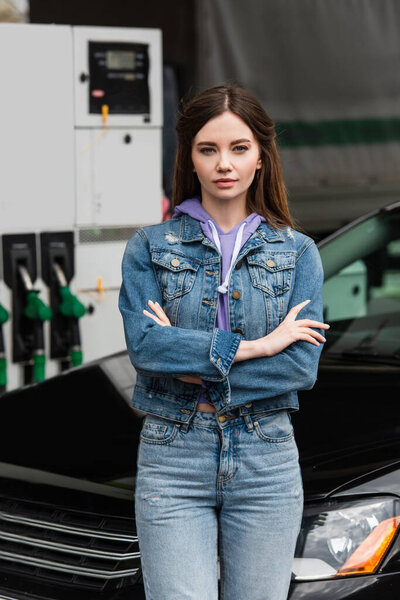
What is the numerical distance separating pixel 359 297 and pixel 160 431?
258 centimetres

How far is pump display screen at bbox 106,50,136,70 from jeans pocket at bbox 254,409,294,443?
12.0 ft

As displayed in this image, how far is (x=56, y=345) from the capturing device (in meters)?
5.57

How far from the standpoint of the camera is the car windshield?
3.80m

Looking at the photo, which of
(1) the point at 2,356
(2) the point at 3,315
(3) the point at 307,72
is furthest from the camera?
(3) the point at 307,72

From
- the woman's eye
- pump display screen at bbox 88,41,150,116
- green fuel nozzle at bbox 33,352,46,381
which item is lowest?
green fuel nozzle at bbox 33,352,46,381

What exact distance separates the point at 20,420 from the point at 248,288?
4.53 feet

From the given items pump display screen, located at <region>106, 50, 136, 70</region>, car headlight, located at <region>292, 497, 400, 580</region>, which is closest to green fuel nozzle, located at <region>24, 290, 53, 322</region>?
pump display screen, located at <region>106, 50, 136, 70</region>

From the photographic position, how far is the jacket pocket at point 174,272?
222cm

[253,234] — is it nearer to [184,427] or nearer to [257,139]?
[257,139]

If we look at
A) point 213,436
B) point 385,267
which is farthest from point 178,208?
point 385,267

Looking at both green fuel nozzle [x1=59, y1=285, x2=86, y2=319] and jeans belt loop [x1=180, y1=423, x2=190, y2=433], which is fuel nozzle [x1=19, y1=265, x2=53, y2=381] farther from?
jeans belt loop [x1=180, y1=423, x2=190, y2=433]

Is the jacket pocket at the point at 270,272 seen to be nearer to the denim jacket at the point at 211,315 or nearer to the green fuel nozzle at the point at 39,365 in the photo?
the denim jacket at the point at 211,315

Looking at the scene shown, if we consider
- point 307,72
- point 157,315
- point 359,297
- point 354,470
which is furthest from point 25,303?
point 157,315

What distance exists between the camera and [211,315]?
7.23ft
